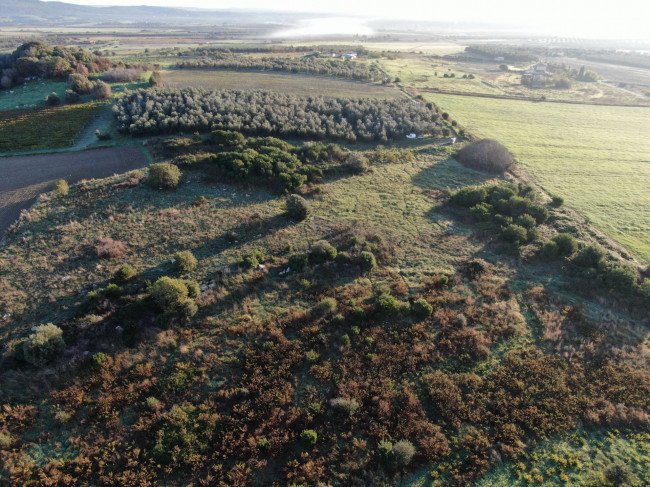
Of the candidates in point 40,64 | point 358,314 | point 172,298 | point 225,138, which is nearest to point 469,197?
point 358,314

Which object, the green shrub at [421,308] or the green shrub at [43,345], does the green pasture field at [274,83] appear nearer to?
the green shrub at [421,308]

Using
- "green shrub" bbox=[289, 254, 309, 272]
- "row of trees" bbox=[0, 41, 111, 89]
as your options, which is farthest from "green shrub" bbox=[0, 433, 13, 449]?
"row of trees" bbox=[0, 41, 111, 89]

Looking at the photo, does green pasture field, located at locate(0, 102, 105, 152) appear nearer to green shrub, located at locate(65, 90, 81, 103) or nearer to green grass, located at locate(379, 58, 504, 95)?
green shrub, located at locate(65, 90, 81, 103)

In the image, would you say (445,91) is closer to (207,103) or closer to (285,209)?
(207,103)

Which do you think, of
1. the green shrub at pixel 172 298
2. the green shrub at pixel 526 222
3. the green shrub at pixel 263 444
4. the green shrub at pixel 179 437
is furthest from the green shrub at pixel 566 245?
the green shrub at pixel 179 437

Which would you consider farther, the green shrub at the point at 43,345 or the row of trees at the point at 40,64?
the row of trees at the point at 40,64

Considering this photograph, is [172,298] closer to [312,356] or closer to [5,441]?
[5,441]
